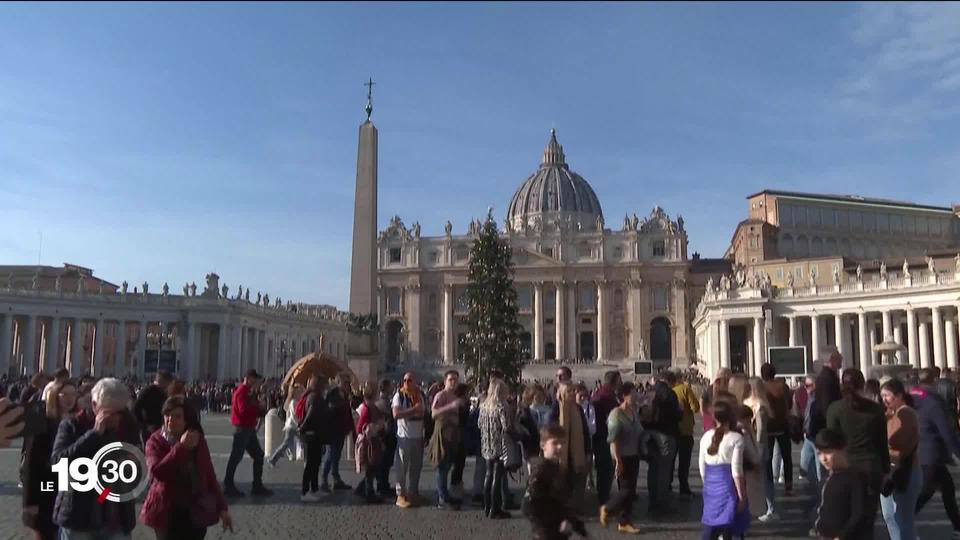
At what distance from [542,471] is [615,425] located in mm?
4408

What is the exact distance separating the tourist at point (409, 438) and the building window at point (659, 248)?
76.3 metres

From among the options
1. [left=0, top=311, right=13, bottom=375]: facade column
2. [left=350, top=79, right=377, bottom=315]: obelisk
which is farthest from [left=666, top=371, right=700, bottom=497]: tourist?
[left=0, top=311, right=13, bottom=375]: facade column

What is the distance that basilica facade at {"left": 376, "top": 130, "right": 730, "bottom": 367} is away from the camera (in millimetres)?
83000

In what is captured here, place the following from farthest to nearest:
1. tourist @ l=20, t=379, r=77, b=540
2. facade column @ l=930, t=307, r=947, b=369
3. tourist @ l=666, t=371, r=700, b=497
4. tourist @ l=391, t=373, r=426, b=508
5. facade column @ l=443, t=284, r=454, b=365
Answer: facade column @ l=443, t=284, r=454, b=365 < facade column @ l=930, t=307, r=947, b=369 < tourist @ l=666, t=371, r=700, b=497 < tourist @ l=391, t=373, r=426, b=508 < tourist @ l=20, t=379, r=77, b=540

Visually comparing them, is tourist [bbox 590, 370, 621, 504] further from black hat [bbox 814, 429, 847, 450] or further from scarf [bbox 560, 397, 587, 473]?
black hat [bbox 814, 429, 847, 450]

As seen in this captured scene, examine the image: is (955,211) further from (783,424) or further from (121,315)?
(783,424)

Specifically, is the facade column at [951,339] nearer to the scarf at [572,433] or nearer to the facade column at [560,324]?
the scarf at [572,433]

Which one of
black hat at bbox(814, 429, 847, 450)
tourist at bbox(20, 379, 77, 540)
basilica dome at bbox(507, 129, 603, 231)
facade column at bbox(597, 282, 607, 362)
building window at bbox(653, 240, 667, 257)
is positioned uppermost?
basilica dome at bbox(507, 129, 603, 231)

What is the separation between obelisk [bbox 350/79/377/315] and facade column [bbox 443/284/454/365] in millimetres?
62096

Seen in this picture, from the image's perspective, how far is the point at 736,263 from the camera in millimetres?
80188

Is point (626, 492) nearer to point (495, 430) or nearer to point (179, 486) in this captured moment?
point (495, 430)

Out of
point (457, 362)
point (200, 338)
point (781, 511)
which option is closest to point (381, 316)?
point (457, 362)

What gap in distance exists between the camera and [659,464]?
9.89m

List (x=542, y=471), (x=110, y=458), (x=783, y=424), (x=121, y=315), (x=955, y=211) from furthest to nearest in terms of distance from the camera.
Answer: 1. (x=955, y=211)
2. (x=121, y=315)
3. (x=783, y=424)
4. (x=110, y=458)
5. (x=542, y=471)
